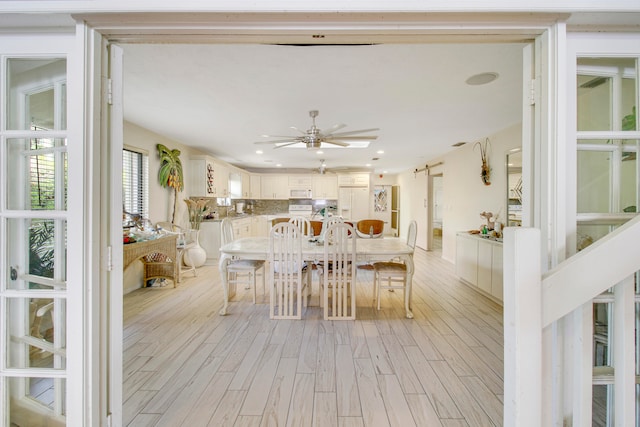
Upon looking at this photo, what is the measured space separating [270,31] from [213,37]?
25 cm

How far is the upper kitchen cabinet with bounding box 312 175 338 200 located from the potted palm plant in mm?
Answer: 4015

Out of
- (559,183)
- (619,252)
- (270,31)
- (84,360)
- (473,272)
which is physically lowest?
(473,272)

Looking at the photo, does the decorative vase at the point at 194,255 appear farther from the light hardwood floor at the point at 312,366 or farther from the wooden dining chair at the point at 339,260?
the wooden dining chair at the point at 339,260

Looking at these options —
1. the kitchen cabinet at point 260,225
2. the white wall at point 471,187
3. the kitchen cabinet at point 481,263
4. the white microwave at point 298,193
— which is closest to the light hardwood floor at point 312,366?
the kitchen cabinet at point 481,263

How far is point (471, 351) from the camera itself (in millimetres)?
2168

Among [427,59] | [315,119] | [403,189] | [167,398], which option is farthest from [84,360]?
[403,189]

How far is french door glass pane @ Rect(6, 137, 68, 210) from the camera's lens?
3.47 feet

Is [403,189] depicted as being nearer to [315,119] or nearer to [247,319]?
[315,119]

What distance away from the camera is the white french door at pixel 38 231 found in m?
1.01

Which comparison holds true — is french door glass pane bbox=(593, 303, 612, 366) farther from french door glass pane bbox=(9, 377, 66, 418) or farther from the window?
the window

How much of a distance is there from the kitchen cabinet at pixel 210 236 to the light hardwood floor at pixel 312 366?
1973 millimetres

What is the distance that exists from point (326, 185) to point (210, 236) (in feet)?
12.7

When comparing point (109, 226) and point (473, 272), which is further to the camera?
point (473, 272)

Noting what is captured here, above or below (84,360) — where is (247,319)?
below
